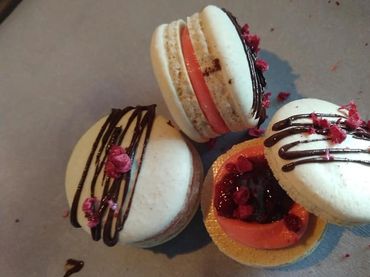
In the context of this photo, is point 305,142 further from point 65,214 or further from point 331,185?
point 65,214

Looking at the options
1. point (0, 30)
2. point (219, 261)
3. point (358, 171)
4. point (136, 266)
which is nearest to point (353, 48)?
point (358, 171)

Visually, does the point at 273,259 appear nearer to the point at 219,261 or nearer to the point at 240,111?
the point at 219,261

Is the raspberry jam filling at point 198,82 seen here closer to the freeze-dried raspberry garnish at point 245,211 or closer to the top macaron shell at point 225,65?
the top macaron shell at point 225,65

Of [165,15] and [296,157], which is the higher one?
[165,15]

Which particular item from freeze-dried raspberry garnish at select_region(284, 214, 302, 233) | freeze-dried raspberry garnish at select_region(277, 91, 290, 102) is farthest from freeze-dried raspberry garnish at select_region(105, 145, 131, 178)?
freeze-dried raspberry garnish at select_region(277, 91, 290, 102)

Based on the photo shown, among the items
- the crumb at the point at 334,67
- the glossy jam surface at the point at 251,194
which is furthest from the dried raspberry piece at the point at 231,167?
the crumb at the point at 334,67

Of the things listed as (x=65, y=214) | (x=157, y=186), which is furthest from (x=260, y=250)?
(x=65, y=214)

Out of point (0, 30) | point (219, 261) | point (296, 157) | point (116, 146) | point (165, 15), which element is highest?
point (0, 30)
